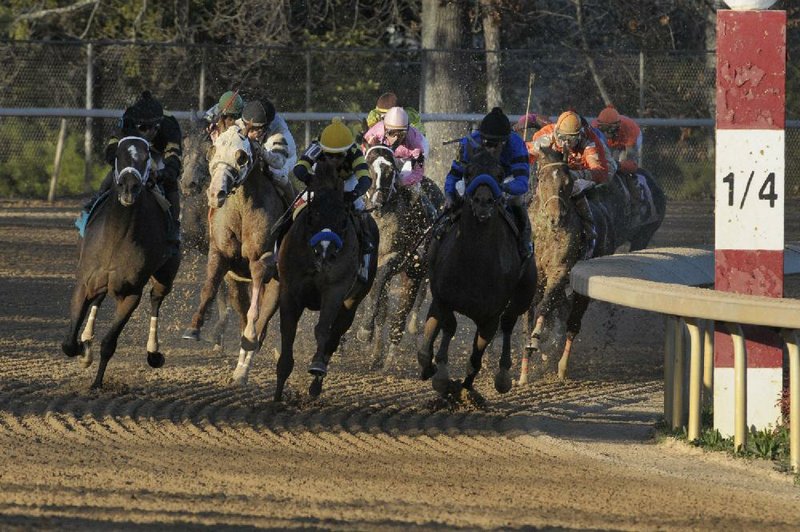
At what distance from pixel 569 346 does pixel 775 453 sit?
13.1 feet

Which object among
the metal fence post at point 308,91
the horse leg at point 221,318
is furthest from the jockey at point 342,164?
the metal fence post at point 308,91

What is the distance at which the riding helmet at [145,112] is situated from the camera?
10883 millimetres

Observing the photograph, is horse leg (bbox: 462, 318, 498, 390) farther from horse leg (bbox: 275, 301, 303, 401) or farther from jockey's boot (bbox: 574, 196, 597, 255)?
jockey's boot (bbox: 574, 196, 597, 255)

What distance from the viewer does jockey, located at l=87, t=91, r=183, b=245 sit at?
10.9m

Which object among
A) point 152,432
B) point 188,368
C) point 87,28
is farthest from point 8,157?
point 152,432

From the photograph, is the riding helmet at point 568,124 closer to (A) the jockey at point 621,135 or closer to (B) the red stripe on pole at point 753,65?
(A) the jockey at point 621,135

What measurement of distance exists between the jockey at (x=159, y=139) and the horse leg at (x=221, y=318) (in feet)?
6.09

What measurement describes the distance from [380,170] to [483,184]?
9.90ft

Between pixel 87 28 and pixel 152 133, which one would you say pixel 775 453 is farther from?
pixel 87 28

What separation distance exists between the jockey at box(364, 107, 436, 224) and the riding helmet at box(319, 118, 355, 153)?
282 centimetres

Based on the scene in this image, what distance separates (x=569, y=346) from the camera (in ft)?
41.3

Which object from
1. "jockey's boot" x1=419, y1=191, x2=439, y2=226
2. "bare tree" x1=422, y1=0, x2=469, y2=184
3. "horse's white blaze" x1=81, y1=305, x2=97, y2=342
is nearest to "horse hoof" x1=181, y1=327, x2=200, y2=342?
"horse's white blaze" x1=81, y1=305, x2=97, y2=342

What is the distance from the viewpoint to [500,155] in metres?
10.7

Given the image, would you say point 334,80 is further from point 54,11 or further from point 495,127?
point 495,127
